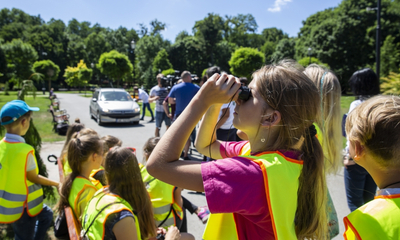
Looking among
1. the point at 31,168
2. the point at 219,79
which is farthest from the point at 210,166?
the point at 31,168

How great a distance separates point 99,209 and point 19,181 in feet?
4.22

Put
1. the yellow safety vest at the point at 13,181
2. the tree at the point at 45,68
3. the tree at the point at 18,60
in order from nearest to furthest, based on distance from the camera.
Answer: the yellow safety vest at the point at 13,181 < the tree at the point at 18,60 < the tree at the point at 45,68

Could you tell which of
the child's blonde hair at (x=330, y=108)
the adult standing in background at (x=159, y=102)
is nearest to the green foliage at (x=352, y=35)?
the adult standing in background at (x=159, y=102)

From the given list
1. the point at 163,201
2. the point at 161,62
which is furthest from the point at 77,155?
the point at 161,62

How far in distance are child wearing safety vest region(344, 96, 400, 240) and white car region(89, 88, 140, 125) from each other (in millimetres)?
11399

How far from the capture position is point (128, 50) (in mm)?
64062

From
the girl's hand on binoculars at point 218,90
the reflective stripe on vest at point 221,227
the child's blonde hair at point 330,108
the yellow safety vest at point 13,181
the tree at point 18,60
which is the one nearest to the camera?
the girl's hand on binoculars at point 218,90

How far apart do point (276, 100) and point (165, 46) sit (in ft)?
178

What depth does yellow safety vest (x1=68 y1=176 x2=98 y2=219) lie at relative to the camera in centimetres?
238

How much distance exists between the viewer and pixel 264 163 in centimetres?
103

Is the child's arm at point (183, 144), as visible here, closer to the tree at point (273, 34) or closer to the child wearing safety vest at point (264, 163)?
the child wearing safety vest at point (264, 163)

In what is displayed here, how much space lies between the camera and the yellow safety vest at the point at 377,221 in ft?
3.22

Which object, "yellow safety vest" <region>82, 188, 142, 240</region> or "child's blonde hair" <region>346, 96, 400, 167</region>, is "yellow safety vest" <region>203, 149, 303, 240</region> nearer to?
"child's blonde hair" <region>346, 96, 400, 167</region>

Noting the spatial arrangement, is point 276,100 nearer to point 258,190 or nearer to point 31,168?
point 258,190
